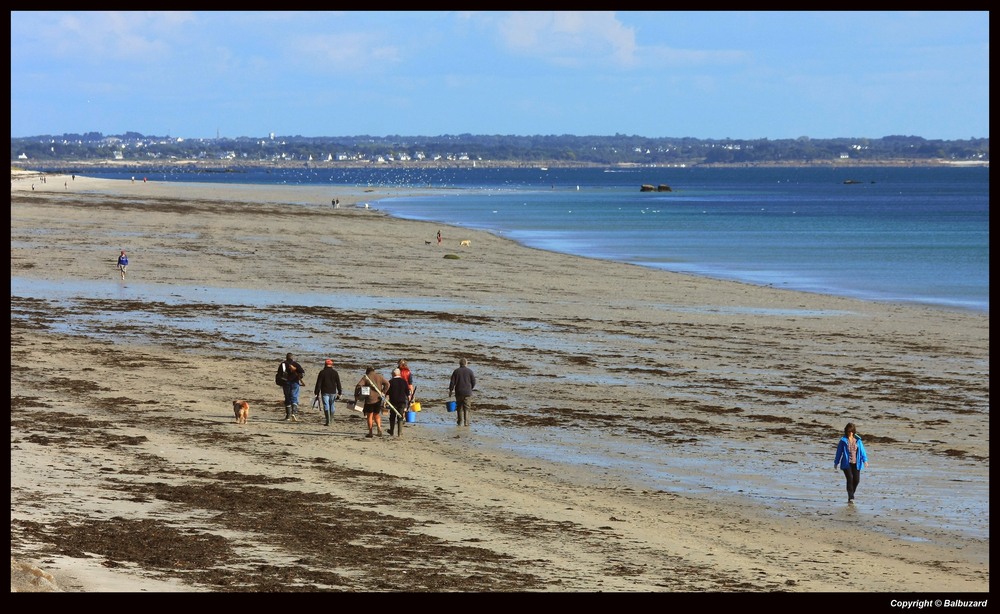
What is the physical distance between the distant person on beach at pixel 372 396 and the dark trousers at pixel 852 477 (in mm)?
6941

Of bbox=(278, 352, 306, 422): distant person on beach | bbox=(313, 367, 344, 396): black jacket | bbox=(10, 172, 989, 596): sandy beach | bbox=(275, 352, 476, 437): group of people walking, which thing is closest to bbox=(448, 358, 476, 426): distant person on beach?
bbox=(275, 352, 476, 437): group of people walking

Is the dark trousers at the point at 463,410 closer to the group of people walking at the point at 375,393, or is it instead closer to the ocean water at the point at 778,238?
the group of people walking at the point at 375,393

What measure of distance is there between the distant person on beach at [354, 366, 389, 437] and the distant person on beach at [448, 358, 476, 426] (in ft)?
3.48

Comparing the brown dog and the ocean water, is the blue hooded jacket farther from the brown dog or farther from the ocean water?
the ocean water

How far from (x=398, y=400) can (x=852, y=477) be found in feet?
22.8

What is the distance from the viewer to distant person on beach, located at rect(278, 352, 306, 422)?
65.1ft

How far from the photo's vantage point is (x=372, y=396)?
18875 mm

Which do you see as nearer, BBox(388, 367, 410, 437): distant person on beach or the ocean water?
BBox(388, 367, 410, 437): distant person on beach

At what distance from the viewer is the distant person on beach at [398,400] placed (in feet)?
63.0

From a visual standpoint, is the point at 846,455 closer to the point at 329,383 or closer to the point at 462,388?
the point at 462,388

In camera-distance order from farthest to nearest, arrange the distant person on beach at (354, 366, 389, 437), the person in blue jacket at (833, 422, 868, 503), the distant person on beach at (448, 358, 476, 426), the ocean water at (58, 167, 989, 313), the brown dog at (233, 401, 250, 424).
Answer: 1. the ocean water at (58, 167, 989, 313)
2. the distant person on beach at (448, 358, 476, 426)
3. the brown dog at (233, 401, 250, 424)
4. the distant person on beach at (354, 366, 389, 437)
5. the person in blue jacket at (833, 422, 868, 503)

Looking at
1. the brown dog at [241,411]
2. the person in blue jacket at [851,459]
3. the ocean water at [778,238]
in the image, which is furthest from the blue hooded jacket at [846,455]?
the ocean water at [778,238]

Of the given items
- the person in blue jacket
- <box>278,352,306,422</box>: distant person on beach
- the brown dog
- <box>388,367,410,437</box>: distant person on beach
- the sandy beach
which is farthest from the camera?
<box>278,352,306,422</box>: distant person on beach

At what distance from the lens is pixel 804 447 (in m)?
18.7
